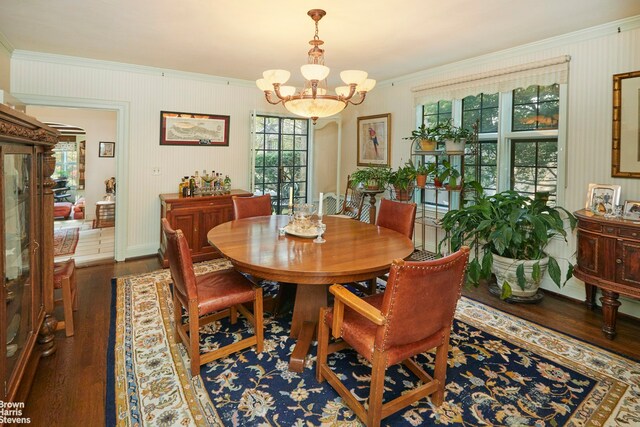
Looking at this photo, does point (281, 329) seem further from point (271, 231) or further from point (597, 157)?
point (597, 157)

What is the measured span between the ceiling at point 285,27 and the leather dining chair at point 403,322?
79.7 inches

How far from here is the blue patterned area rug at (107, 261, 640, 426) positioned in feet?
5.95

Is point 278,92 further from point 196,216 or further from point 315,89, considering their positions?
point 196,216

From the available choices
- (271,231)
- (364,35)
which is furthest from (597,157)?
(271,231)

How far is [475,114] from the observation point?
4125 millimetres

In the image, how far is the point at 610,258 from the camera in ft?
8.59

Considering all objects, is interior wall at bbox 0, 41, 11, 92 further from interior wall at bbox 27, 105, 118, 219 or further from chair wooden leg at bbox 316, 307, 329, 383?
interior wall at bbox 27, 105, 118, 219

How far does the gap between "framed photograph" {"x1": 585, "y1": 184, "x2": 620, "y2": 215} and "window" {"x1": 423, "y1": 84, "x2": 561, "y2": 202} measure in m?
0.42

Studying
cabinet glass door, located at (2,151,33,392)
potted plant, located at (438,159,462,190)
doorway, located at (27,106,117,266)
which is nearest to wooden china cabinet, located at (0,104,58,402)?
cabinet glass door, located at (2,151,33,392)

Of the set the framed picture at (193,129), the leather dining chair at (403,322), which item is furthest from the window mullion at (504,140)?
the framed picture at (193,129)

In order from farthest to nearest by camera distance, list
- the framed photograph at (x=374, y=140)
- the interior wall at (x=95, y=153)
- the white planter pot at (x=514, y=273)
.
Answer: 1. the interior wall at (x=95, y=153)
2. the framed photograph at (x=374, y=140)
3. the white planter pot at (x=514, y=273)

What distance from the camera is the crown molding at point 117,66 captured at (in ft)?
12.6

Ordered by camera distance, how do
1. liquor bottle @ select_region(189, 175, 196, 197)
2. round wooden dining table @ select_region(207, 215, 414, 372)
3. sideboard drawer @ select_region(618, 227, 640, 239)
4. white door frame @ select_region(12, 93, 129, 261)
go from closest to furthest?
round wooden dining table @ select_region(207, 215, 414, 372) → sideboard drawer @ select_region(618, 227, 640, 239) → white door frame @ select_region(12, 93, 129, 261) → liquor bottle @ select_region(189, 175, 196, 197)

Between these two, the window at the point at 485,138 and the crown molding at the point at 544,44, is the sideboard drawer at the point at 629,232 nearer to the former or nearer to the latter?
the window at the point at 485,138
